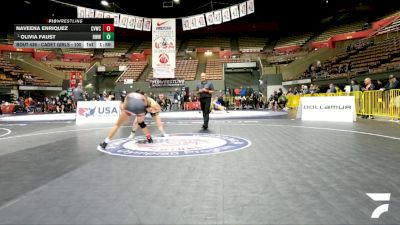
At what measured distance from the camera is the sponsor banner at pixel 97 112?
1231 centimetres

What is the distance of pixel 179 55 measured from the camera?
38.7m

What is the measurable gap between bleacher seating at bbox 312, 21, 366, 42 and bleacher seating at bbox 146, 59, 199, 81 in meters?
13.8

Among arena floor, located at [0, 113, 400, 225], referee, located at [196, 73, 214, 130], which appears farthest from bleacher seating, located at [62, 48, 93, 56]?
arena floor, located at [0, 113, 400, 225]

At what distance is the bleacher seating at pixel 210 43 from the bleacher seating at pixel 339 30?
1098 cm

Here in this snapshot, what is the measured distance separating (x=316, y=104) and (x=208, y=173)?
9.44 meters

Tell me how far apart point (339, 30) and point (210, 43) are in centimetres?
1558

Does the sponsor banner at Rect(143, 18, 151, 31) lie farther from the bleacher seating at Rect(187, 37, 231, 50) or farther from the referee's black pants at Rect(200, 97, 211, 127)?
the bleacher seating at Rect(187, 37, 231, 50)

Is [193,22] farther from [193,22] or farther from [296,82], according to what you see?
[296,82]

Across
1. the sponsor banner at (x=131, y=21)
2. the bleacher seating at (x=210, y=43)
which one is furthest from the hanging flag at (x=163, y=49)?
the bleacher seating at (x=210, y=43)

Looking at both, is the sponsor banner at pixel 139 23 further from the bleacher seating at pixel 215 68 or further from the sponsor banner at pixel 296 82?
the bleacher seating at pixel 215 68

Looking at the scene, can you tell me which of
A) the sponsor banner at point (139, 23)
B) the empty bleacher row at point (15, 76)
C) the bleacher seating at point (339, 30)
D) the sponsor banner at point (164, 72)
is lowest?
the sponsor banner at point (164, 72)

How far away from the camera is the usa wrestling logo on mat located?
5.09 metres

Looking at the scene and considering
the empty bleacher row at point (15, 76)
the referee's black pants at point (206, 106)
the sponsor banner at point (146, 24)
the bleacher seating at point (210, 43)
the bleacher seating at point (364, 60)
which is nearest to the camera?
the referee's black pants at point (206, 106)
